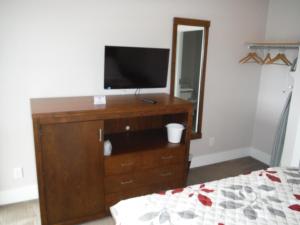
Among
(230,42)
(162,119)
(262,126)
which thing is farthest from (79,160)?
(262,126)

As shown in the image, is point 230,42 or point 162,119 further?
point 230,42

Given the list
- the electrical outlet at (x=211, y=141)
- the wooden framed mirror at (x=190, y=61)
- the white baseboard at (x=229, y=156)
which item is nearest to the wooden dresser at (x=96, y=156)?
the wooden framed mirror at (x=190, y=61)

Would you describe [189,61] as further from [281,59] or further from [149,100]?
[281,59]

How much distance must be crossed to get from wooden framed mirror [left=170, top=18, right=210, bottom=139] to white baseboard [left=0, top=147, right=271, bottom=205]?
0.40 m

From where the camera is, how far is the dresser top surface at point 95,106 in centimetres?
199

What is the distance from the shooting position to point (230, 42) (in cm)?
326

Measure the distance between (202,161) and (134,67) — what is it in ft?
5.76

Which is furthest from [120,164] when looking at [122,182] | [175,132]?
[175,132]

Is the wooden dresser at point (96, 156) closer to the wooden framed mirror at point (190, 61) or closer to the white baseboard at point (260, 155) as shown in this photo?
the wooden framed mirror at point (190, 61)

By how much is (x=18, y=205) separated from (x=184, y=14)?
2.65 meters

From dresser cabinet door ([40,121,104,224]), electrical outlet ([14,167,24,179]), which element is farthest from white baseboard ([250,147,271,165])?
electrical outlet ([14,167,24,179])

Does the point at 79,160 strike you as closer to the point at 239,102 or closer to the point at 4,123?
the point at 4,123

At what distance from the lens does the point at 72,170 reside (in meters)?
2.07

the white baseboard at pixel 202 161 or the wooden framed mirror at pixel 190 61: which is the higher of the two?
the wooden framed mirror at pixel 190 61
